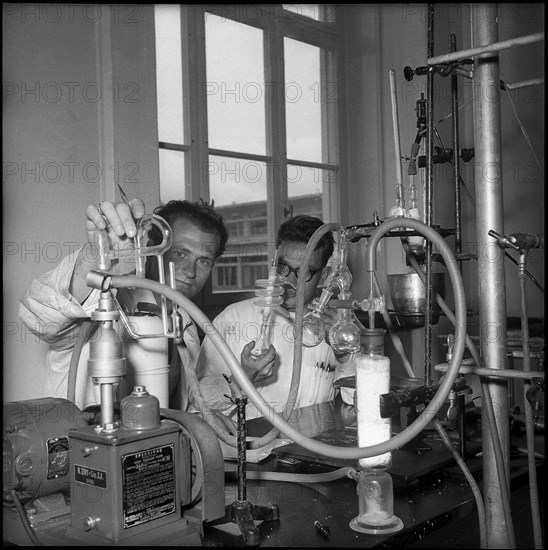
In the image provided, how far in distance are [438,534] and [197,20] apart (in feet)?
9.30

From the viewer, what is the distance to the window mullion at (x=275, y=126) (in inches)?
142

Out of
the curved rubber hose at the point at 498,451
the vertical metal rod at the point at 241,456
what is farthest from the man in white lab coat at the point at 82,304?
the curved rubber hose at the point at 498,451

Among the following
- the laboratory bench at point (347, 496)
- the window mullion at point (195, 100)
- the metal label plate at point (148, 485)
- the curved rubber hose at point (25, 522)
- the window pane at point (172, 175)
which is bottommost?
the laboratory bench at point (347, 496)

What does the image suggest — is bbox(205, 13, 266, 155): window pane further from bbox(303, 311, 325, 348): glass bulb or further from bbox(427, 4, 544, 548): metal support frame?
bbox(427, 4, 544, 548): metal support frame

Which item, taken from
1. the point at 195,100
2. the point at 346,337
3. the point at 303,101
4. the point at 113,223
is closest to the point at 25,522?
the point at 113,223

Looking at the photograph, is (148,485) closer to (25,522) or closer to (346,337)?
(25,522)

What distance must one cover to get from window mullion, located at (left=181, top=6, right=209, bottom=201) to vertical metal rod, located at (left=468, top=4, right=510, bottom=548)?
2.20 meters

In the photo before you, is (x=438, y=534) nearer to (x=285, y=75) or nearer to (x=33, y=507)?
(x=33, y=507)

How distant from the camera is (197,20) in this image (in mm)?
3199

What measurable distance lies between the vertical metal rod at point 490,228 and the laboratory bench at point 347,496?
117 millimetres

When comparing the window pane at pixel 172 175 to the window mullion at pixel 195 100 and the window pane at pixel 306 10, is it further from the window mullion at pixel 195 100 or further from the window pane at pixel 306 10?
the window pane at pixel 306 10

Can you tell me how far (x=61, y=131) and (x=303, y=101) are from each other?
1.81 m

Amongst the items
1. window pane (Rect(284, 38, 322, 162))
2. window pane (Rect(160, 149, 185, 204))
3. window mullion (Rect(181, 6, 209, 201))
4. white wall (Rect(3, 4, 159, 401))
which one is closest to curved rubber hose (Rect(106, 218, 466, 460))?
white wall (Rect(3, 4, 159, 401))

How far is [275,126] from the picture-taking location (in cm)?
364
